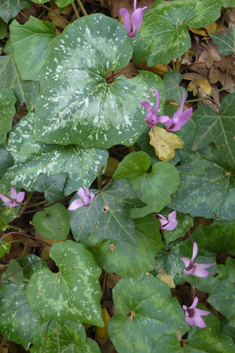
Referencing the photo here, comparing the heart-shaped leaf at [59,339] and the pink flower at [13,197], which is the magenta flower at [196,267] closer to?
the heart-shaped leaf at [59,339]

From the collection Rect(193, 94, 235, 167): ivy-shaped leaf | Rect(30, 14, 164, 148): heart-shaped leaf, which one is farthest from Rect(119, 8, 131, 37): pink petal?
Rect(193, 94, 235, 167): ivy-shaped leaf

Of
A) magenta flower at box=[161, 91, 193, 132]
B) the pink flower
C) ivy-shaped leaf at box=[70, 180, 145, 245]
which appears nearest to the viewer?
magenta flower at box=[161, 91, 193, 132]

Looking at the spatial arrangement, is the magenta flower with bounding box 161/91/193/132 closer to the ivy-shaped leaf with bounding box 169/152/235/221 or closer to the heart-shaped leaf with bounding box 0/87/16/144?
the ivy-shaped leaf with bounding box 169/152/235/221

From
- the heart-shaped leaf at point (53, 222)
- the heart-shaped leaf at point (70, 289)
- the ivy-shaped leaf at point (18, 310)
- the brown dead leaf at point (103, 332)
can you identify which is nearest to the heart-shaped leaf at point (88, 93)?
the heart-shaped leaf at point (53, 222)

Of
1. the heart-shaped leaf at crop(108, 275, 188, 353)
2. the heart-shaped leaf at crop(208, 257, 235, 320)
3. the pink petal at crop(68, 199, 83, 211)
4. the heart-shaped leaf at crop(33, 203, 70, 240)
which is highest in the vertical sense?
the pink petal at crop(68, 199, 83, 211)

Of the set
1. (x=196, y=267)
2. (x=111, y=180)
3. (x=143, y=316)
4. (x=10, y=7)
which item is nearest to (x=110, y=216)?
(x=111, y=180)

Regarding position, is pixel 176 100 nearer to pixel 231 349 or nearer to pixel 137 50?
pixel 137 50
